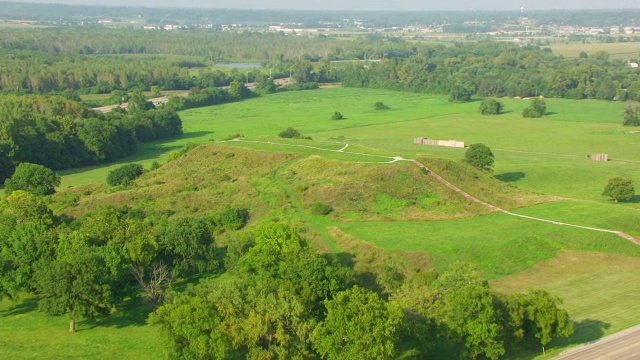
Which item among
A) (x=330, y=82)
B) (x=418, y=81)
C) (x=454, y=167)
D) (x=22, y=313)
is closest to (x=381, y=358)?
(x=22, y=313)

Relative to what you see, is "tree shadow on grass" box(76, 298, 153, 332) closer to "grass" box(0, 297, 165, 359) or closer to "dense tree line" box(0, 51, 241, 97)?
"grass" box(0, 297, 165, 359)

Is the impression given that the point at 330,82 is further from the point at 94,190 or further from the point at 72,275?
the point at 72,275

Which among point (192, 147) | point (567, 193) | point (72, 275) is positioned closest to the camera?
point (72, 275)

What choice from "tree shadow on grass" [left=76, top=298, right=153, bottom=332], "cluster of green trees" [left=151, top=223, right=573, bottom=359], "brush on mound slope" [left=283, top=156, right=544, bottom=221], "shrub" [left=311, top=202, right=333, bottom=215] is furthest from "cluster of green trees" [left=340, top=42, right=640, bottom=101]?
"cluster of green trees" [left=151, top=223, right=573, bottom=359]

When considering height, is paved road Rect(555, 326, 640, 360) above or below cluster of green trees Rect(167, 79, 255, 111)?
above

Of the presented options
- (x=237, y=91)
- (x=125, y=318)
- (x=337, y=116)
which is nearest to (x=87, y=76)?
(x=237, y=91)

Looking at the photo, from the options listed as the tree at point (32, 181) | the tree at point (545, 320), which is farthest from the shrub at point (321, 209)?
the tree at point (32, 181)

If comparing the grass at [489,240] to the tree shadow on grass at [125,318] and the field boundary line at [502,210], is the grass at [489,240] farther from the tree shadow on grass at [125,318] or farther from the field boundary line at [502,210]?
the tree shadow on grass at [125,318]
